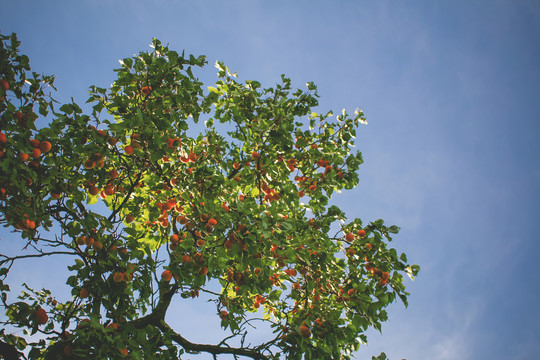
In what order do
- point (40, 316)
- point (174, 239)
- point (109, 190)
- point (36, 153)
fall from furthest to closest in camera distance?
point (109, 190) < point (174, 239) < point (40, 316) < point (36, 153)

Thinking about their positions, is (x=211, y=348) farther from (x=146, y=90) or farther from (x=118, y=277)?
(x=146, y=90)

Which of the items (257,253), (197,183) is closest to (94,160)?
(197,183)

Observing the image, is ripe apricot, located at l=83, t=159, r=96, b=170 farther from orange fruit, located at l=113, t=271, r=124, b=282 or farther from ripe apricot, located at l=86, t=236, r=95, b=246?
orange fruit, located at l=113, t=271, r=124, b=282

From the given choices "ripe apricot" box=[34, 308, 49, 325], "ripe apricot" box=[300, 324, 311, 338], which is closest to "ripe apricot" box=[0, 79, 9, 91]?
"ripe apricot" box=[34, 308, 49, 325]

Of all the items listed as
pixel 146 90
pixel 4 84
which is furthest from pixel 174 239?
pixel 4 84

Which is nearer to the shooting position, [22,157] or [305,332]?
[22,157]

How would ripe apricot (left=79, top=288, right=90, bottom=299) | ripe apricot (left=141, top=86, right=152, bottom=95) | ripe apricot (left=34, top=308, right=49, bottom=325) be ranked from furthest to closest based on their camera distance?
ripe apricot (left=141, top=86, right=152, bottom=95) < ripe apricot (left=79, top=288, right=90, bottom=299) < ripe apricot (left=34, top=308, right=49, bottom=325)

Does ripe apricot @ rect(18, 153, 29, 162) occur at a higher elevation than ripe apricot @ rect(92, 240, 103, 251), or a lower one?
higher

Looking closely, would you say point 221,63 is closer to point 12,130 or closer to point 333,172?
point 333,172

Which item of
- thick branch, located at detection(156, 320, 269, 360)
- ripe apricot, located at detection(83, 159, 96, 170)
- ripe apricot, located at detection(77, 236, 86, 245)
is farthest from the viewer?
thick branch, located at detection(156, 320, 269, 360)

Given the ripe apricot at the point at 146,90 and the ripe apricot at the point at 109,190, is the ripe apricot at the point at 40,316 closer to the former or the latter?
the ripe apricot at the point at 109,190

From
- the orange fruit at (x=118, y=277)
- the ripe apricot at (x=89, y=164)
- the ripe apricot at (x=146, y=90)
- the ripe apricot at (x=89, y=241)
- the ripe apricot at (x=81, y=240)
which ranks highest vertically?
the ripe apricot at (x=146, y=90)

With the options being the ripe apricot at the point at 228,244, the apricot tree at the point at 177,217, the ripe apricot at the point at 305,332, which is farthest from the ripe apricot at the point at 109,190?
the ripe apricot at the point at 305,332

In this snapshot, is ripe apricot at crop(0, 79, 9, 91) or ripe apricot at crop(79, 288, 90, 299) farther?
ripe apricot at crop(79, 288, 90, 299)
